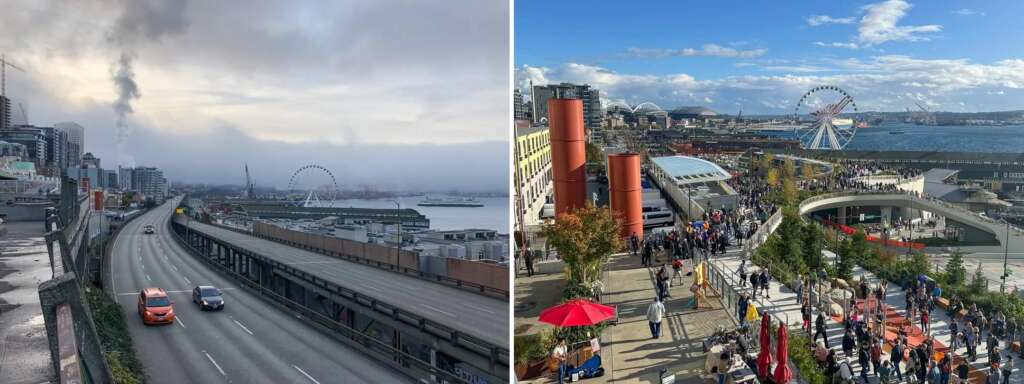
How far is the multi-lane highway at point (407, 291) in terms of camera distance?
1050 centimetres

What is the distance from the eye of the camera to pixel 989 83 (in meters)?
28.1

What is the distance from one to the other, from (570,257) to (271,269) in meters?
10.4

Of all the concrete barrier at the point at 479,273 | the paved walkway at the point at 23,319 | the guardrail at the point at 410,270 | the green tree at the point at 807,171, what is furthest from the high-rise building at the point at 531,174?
the green tree at the point at 807,171

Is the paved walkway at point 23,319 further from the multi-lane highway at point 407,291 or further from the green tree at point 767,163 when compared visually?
the green tree at point 767,163

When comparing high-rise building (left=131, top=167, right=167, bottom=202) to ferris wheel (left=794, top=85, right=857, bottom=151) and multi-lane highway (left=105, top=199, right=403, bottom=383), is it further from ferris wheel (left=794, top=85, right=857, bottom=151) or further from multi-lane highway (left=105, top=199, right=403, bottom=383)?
ferris wheel (left=794, top=85, right=857, bottom=151)

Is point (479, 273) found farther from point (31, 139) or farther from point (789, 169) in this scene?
point (31, 139)

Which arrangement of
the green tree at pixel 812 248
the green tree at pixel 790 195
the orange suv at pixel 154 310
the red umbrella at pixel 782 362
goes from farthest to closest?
the green tree at pixel 790 195
the green tree at pixel 812 248
the orange suv at pixel 154 310
the red umbrella at pixel 782 362

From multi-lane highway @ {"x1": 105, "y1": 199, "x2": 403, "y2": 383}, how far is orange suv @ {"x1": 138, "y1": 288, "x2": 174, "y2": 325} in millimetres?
109

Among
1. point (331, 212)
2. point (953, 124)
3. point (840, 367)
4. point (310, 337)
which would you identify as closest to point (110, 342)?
point (310, 337)

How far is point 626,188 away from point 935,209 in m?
15.4

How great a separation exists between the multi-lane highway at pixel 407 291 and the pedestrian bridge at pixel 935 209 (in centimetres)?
1159

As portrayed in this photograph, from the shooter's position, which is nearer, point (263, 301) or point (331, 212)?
point (263, 301)

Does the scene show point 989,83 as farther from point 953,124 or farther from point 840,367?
point 840,367

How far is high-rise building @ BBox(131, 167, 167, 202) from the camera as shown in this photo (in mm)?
22436
